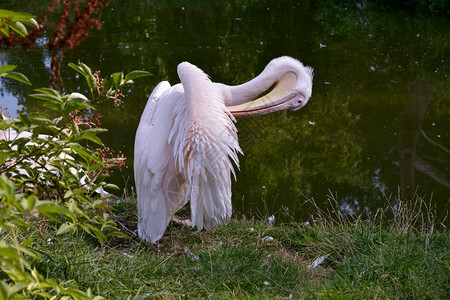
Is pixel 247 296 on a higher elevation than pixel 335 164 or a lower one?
higher

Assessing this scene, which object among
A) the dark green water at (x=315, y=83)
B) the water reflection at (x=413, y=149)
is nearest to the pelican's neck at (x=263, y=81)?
the dark green water at (x=315, y=83)

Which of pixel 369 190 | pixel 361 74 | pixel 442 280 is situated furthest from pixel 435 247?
pixel 361 74

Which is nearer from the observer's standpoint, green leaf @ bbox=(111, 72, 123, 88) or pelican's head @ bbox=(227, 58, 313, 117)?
green leaf @ bbox=(111, 72, 123, 88)

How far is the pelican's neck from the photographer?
418cm

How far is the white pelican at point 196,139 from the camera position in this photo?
3.45 m

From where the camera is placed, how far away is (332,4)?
1555 cm

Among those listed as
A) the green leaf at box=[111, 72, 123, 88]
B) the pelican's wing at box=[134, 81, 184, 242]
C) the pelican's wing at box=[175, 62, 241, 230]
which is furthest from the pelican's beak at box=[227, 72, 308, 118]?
the green leaf at box=[111, 72, 123, 88]

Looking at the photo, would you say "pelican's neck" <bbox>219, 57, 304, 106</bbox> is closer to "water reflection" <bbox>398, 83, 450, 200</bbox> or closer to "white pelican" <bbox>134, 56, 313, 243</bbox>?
"white pelican" <bbox>134, 56, 313, 243</bbox>

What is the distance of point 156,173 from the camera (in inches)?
154

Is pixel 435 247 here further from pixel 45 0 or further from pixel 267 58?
pixel 45 0

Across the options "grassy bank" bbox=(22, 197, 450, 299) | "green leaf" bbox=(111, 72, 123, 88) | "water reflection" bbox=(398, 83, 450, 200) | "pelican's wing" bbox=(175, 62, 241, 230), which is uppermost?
"green leaf" bbox=(111, 72, 123, 88)

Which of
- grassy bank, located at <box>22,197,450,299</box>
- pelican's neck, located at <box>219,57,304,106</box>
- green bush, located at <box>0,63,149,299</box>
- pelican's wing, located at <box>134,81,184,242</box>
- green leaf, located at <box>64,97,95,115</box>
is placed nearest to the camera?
green bush, located at <box>0,63,149,299</box>

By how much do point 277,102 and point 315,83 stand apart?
5.28m

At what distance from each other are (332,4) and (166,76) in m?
7.96
